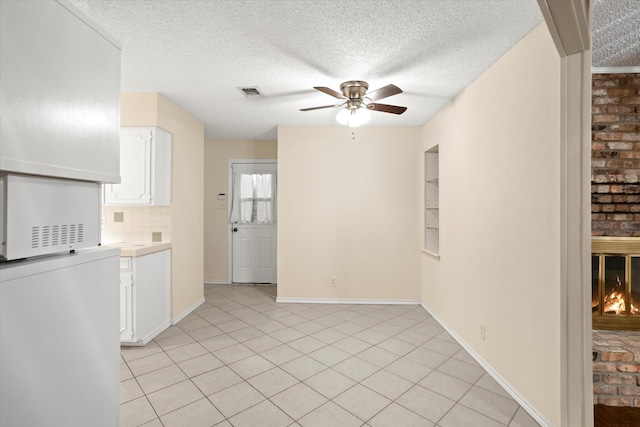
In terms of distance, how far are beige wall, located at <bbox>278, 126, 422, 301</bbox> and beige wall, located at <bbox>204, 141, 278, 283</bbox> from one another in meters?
1.30

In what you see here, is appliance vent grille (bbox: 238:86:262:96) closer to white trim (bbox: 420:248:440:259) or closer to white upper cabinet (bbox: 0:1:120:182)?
white upper cabinet (bbox: 0:1:120:182)

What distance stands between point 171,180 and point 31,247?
2.82m

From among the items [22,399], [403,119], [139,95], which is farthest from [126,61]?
[403,119]

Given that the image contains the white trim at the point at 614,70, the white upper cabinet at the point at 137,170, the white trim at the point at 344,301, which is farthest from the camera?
the white trim at the point at 344,301

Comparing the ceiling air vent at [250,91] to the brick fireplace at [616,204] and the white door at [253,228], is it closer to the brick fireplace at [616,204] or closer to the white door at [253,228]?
the white door at [253,228]

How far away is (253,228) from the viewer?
5.55m

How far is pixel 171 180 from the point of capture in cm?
354

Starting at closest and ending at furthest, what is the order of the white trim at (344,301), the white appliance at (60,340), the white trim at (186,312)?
the white appliance at (60,340), the white trim at (186,312), the white trim at (344,301)

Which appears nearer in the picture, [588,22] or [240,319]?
[588,22]

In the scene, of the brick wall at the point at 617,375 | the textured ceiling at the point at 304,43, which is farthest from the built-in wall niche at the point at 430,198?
the brick wall at the point at 617,375

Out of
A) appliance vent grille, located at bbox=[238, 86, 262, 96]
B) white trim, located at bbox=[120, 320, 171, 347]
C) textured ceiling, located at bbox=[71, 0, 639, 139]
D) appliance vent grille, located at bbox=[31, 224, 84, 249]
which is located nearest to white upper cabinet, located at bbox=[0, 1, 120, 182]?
appliance vent grille, located at bbox=[31, 224, 84, 249]

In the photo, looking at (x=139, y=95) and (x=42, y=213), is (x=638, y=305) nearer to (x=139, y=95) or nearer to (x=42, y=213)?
(x=42, y=213)

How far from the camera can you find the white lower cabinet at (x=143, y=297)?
2.88m

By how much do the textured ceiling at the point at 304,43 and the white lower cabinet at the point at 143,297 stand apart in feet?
5.92
